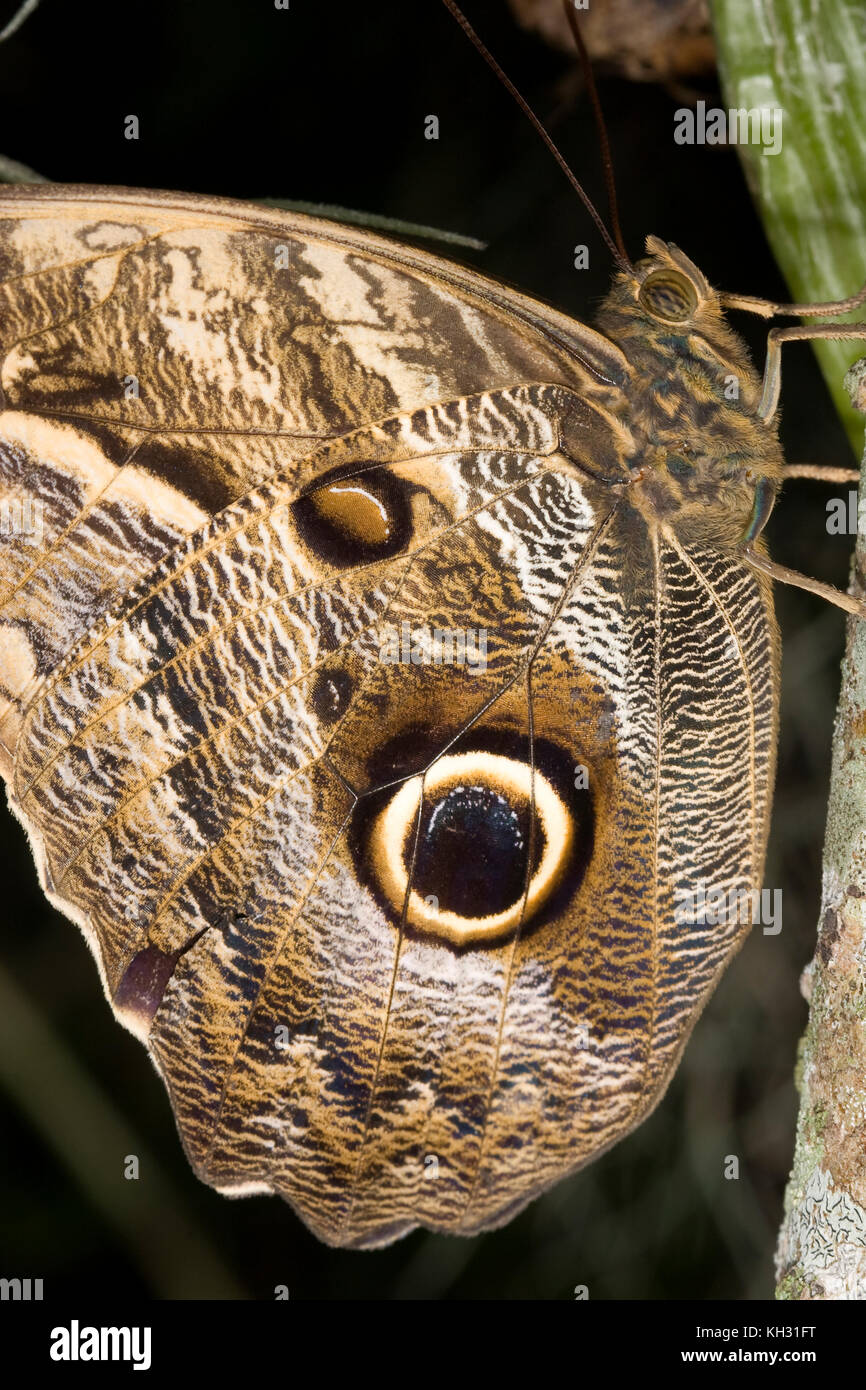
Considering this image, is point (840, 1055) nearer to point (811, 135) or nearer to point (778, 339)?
point (778, 339)

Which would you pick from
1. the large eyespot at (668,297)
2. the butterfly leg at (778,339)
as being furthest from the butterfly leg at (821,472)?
the large eyespot at (668,297)

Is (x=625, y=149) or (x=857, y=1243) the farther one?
(x=625, y=149)

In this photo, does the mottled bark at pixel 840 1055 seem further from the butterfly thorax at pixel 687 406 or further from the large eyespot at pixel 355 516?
the large eyespot at pixel 355 516

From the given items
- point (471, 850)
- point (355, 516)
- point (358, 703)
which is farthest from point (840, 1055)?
point (355, 516)

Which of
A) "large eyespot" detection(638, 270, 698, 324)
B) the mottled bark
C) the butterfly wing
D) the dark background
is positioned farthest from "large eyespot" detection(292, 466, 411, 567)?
the dark background

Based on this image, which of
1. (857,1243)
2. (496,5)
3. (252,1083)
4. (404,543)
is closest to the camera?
(857,1243)

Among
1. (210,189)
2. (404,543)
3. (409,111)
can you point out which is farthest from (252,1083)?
(409,111)

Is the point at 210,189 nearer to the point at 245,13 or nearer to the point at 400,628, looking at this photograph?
the point at 245,13
